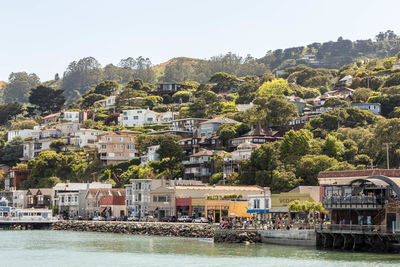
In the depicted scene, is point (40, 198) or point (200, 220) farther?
point (40, 198)

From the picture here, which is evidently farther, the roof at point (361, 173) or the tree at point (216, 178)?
the tree at point (216, 178)

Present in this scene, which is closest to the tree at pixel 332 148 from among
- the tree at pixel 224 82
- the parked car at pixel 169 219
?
the parked car at pixel 169 219

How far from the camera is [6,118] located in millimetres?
196125

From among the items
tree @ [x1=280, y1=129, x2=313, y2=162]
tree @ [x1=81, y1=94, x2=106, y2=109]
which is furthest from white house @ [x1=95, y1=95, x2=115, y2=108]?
tree @ [x1=280, y1=129, x2=313, y2=162]

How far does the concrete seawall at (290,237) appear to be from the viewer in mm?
60656

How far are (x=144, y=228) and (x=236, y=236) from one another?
75.4 feet

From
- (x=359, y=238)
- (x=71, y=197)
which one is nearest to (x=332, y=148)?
(x=359, y=238)

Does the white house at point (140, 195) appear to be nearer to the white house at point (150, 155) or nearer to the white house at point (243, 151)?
the white house at point (243, 151)

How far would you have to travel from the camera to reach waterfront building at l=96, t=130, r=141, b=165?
441ft

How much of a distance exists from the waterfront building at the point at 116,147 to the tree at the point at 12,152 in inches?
1221

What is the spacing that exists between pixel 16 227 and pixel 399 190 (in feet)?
231

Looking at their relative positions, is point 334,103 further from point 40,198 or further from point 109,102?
point 109,102

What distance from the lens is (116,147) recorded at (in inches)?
5335

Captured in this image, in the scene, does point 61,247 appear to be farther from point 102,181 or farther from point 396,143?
point 102,181
